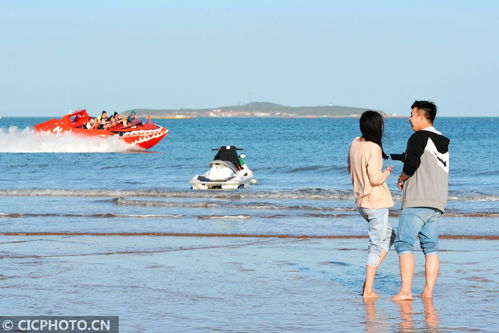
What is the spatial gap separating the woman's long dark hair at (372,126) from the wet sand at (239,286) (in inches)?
57.7

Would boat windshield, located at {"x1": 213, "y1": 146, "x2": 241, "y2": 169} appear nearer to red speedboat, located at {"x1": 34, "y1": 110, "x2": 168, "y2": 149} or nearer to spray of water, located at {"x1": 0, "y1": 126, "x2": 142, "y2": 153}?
red speedboat, located at {"x1": 34, "y1": 110, "x2": 168, "y2": 149}

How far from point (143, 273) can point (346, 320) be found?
307cm

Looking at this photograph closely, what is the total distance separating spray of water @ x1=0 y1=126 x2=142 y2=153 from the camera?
58719mm

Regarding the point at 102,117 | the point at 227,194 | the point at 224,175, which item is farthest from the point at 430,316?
the point at 102,117

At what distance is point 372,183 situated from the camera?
331 inches

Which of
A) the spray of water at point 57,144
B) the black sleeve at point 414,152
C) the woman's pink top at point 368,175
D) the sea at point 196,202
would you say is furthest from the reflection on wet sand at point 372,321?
the spray of water at point 57,144

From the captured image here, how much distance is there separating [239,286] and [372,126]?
2.08 m

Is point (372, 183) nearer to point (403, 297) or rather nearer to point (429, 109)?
point (429, 109)

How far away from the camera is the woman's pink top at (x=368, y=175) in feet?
27.5

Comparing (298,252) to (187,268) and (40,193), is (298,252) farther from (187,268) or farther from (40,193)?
(40,193)

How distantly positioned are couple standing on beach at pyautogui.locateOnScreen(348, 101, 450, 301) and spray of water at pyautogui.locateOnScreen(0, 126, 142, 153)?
50.7 metres

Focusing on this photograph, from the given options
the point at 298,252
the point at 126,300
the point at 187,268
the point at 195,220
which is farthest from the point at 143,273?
the point at 195,220

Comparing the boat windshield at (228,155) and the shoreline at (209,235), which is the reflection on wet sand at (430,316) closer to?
the shoreline at (209,235)

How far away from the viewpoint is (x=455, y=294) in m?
8.69
